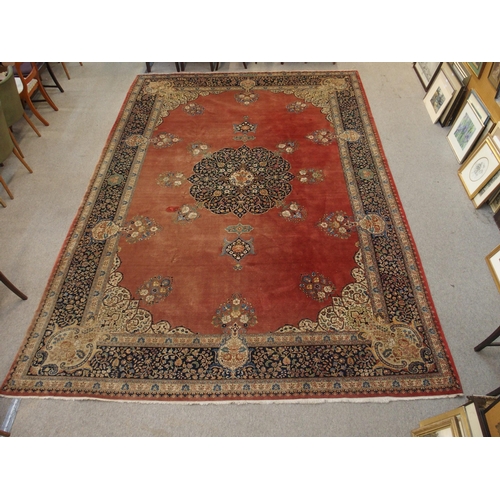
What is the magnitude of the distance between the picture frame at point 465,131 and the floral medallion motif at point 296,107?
1.52 m

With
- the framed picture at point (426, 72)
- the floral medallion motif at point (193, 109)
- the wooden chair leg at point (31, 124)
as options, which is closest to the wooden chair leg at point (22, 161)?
the wooden chair leg at point (31, 124)

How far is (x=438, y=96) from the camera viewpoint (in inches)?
157

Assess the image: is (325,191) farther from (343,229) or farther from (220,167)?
(220,167)

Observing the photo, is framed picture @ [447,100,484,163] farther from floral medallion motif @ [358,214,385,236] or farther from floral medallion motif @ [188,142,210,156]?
floral medallion motif @ [188,142,210,156]

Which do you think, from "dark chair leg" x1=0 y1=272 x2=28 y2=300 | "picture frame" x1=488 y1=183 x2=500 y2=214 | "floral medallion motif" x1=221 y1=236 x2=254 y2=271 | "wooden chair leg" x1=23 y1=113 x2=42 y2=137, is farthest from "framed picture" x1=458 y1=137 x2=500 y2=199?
"wooden chair leg" x1=23 y1=113 x2=42 y2=137

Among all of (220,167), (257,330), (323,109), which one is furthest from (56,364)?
(323,109)

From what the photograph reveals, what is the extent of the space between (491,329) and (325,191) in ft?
5.43

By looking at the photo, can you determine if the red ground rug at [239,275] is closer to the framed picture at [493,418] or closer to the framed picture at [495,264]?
the framed picture at [495,264]

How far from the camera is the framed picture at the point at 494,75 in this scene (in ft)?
10.0

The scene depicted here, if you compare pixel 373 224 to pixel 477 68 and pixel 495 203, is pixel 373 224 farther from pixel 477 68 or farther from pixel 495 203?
pixel 477 68

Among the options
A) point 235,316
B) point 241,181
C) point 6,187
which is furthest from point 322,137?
point 6,187

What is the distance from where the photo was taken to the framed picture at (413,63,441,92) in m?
4.21

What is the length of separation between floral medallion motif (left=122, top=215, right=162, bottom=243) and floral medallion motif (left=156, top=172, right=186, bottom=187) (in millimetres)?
439

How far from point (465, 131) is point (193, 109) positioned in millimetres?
2758
